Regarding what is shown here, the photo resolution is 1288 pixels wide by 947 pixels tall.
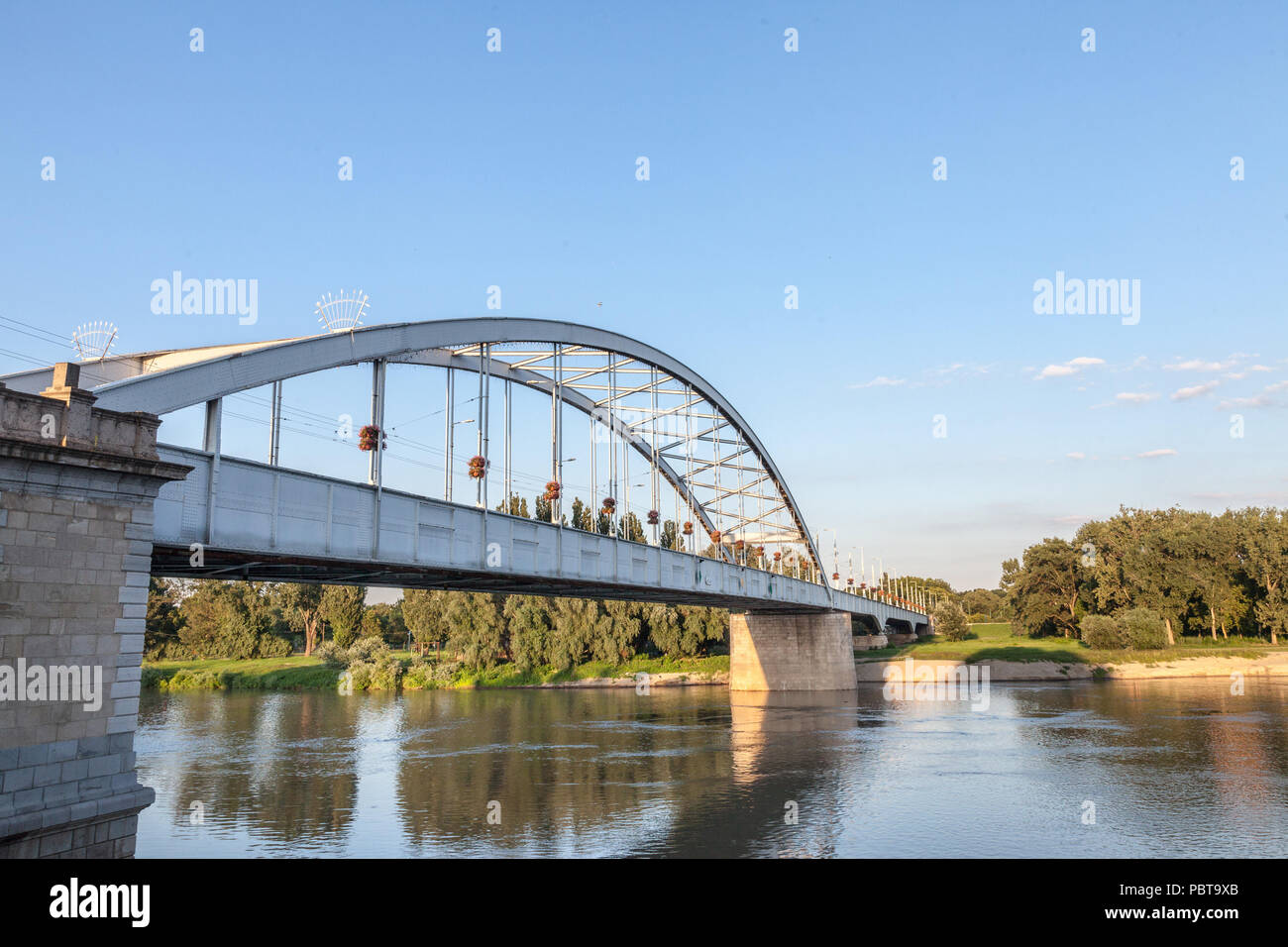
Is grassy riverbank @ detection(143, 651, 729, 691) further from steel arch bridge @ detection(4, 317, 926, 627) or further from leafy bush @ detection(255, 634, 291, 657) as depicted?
steel arch bridge @ detection(4, 317, 926, 627)

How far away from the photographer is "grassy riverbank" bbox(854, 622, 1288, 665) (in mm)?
78062

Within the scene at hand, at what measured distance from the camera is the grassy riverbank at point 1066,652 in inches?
A: 3073

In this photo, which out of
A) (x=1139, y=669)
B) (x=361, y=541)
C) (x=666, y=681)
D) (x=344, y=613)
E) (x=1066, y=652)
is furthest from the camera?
(x=344, y=613)

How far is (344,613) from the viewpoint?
101625 millimetres

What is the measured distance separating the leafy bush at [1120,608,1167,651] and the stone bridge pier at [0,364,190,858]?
284 feet

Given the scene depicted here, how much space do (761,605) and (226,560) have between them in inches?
1737

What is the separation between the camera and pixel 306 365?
23672 mm

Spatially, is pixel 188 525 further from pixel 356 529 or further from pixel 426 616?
pixel 426 616

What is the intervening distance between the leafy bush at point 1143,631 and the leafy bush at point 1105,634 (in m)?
0.58

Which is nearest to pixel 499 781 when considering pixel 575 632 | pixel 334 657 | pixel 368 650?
pixel 575 632

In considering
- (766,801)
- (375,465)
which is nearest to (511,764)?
(766,801)

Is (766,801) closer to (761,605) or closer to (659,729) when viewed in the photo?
(659,729)

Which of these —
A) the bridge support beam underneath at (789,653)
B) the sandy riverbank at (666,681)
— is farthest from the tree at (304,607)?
the bridge support beam underneath at (789,653)

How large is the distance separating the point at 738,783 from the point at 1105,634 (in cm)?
6524
